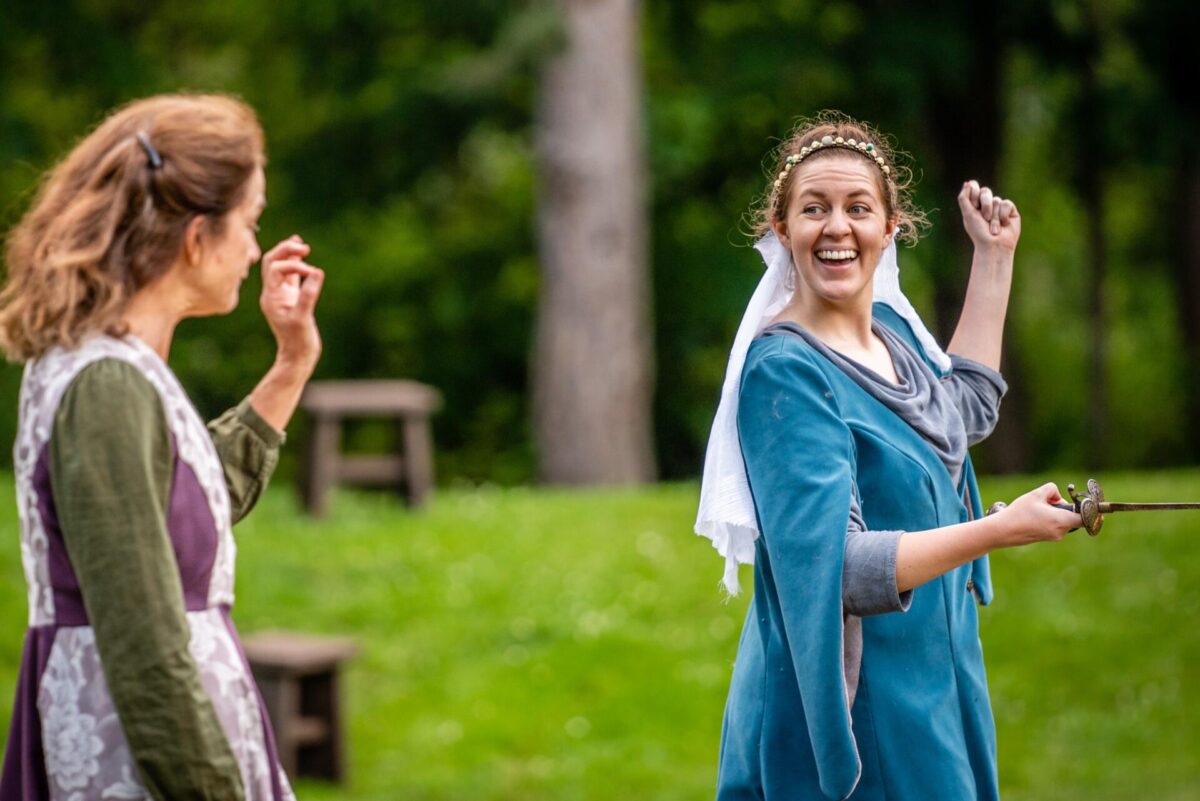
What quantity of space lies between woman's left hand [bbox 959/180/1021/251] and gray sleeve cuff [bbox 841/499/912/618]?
78 cm

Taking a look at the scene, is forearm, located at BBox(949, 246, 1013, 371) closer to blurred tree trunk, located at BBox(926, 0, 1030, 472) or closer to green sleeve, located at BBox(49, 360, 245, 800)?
green sleeve, located at BBox(49, 360, 245, 800)

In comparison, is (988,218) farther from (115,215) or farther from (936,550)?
(115,215)

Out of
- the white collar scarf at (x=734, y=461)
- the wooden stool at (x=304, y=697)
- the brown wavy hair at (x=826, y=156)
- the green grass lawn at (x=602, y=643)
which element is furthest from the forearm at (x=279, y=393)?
the green grass lawn at (x=602, y=643)

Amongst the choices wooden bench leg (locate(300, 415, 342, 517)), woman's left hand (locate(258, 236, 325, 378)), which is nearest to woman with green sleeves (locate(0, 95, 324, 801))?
woman's left hand (locate(258, 236, 325, 378))

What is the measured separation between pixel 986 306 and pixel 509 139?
14.6m

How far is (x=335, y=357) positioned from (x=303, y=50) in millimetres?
3909

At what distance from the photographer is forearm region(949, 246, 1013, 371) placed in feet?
10.4

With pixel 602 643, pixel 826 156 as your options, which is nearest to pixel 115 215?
pixel 826 156

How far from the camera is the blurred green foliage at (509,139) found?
15.0 m

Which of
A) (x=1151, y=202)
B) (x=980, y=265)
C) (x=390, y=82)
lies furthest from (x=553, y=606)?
(x=1151, y=202)

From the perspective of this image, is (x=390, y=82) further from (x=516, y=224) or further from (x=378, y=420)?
(x=378, y=420)

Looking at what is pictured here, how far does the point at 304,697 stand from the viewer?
6836 mm

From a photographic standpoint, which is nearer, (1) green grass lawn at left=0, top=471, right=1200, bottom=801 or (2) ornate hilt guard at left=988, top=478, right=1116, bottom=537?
(2) ornate hilt guard at left=988, top=478, right=1116, bottom=537

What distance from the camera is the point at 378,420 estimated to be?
19328mm
